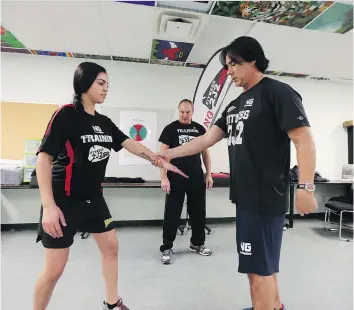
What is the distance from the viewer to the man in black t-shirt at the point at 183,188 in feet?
8.23

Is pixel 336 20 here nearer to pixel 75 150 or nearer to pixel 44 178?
pixel 75 150

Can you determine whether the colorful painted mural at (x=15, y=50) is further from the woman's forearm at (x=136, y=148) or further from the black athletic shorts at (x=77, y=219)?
the black athletic shorts at (x=77, y=219)

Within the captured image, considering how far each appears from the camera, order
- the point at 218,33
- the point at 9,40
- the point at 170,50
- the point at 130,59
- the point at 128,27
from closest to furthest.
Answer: the point at 128,27, the point at 218,33, the point at 9,40, the point at 170,50, the point at 130,59

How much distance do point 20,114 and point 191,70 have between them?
2762 millimetres

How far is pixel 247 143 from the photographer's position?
3.70 ft

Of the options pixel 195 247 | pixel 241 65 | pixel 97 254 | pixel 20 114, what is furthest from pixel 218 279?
pixel 20 114

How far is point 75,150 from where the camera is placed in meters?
1.25

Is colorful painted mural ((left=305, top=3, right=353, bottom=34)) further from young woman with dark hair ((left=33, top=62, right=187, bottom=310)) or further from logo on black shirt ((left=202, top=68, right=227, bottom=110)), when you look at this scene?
young woman with dark hair ((left=33, top=62, right=187, bottom=310))

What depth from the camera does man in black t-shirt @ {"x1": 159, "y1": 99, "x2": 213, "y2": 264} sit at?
8.23 feet

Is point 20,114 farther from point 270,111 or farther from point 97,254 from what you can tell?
point 270,111

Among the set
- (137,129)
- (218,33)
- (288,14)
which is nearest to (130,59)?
(137,129)

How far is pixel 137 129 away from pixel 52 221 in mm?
2815

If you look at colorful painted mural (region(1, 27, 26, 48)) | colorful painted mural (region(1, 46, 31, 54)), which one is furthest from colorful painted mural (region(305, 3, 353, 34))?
colorful painted mural (region(1, 46, 31, 54))

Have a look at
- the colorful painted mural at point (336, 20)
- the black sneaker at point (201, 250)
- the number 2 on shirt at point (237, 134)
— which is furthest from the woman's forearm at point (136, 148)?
the colorful painted mural at point (336, 20)
